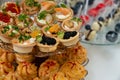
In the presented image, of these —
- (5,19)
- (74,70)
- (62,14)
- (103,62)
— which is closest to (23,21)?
(5,19)

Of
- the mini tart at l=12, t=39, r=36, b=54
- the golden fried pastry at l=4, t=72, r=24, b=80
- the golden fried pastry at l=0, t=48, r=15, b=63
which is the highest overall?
the mini tart at l=12, t=39, r=36, b=54

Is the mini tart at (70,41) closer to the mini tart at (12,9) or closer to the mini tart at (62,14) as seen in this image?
the mini tart at (62,14)

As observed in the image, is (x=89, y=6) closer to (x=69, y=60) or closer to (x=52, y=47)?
(x=69, y=60)

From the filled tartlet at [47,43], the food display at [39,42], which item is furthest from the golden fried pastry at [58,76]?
the filled tartlet at [47,43]

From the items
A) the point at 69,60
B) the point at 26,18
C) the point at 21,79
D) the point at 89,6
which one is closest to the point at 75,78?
the point at 69,60

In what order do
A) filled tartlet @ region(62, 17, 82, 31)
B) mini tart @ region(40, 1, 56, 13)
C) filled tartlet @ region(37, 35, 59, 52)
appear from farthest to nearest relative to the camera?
mini tart @ region(40, 1, 56, 13)
filled tartlet @ region(62, 17, 82, 31)
filled tartlet @ region(37, 35, 59, 52)

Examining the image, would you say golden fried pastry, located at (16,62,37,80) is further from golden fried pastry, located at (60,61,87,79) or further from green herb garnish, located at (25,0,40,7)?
green herb garnish, located at (25,0,40,7)

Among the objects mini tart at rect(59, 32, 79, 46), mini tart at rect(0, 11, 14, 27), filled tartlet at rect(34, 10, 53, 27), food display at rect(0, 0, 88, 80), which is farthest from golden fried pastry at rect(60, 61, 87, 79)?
mini tart at rect(0, 11, 14, 27)
